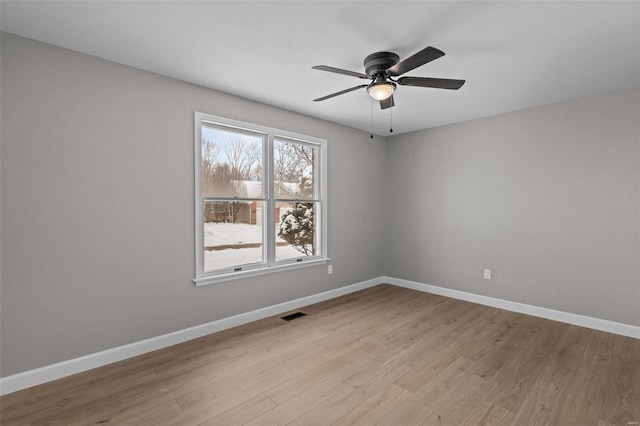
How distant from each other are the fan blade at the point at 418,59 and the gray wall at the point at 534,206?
2.49 meters

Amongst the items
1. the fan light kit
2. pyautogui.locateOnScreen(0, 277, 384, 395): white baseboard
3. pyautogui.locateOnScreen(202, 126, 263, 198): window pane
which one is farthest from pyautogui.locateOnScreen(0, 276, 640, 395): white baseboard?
the fan light kit

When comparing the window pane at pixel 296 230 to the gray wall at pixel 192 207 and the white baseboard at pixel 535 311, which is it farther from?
the white baseboard at pixel 535 311

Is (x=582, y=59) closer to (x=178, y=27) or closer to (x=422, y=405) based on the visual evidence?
(x=422, y=405)

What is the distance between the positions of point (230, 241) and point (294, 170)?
4.35ft

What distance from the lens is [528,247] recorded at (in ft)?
12.6

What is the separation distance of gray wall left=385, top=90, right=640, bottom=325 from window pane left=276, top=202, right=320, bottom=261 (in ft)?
5.56

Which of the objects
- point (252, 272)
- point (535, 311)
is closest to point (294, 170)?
point (252, 272)

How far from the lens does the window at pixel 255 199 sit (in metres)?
3.27

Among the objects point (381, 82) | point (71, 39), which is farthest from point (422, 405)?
point (71, 39)

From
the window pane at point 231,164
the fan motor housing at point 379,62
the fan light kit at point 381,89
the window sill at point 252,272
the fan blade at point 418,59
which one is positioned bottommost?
the window sill at point 252,272

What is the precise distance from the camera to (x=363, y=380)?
2.36 m

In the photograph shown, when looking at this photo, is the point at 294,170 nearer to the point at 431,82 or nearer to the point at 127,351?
the point at 431,82

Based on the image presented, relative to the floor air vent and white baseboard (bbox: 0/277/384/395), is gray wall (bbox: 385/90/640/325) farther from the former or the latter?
white baseboard (bbox: 0/277/384/395)

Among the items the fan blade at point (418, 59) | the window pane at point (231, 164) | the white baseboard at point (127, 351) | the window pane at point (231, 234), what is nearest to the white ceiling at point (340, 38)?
the fan blade at point (418, 59)
